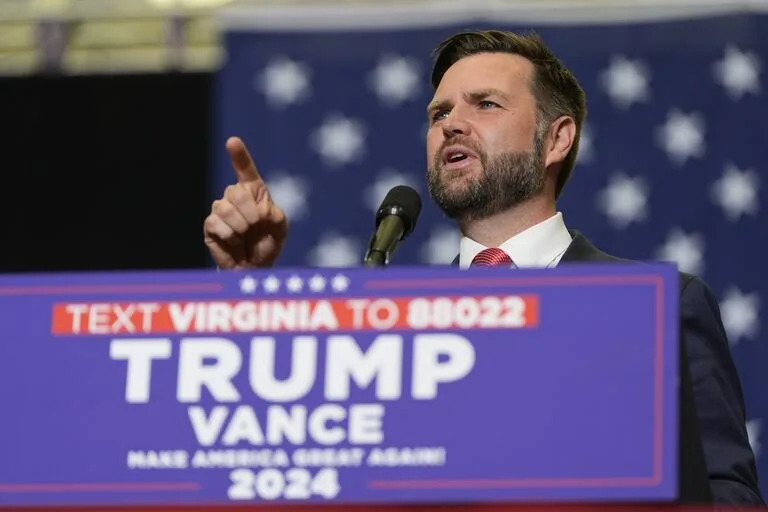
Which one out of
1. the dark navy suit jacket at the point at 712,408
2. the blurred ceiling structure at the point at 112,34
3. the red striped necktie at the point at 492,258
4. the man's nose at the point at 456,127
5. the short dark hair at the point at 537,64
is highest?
the blurred ceiling structure at the point at 112,34

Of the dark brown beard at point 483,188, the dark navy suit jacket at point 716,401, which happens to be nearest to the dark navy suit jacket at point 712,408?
the dark navy suit jacket at point 716,401

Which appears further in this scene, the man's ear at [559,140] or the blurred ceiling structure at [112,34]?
the blurred ceiling structure at [112,34]

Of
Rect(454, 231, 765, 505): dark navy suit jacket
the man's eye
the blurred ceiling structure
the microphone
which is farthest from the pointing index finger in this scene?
the blurred ceiling structure

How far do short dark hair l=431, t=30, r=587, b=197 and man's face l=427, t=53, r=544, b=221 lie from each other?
0.12 feet

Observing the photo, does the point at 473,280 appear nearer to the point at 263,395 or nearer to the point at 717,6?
the point at 263,395

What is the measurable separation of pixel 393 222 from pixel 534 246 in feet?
1.58

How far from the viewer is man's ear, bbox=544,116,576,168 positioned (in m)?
2.56

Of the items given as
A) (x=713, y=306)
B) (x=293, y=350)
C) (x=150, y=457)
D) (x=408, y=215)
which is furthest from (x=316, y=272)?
(x=713, y=306)

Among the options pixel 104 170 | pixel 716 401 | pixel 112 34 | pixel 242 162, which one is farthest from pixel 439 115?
pixel 112 34

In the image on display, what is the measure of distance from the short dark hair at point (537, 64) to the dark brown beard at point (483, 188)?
143mm

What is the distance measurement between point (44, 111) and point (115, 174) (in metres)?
0.27

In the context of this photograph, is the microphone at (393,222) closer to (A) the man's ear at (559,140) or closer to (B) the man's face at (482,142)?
(B) the man's face at (482,142)

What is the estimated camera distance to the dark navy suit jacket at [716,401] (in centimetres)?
183

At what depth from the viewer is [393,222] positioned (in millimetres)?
2000
